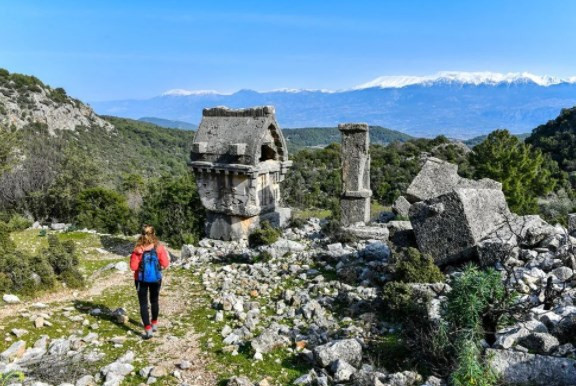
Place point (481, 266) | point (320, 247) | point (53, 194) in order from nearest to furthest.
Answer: point (481, 266) → point (320, 247) → point (53, 194)

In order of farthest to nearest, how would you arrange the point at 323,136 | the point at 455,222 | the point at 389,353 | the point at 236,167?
the point at 323,136 < the point at 236,167 < the point at 455,222 < the point at 389,353

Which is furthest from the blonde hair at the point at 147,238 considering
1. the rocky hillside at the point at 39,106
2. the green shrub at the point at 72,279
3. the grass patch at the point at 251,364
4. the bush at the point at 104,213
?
the rocky hillside at the point at 39,106

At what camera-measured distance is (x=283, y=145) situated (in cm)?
1396

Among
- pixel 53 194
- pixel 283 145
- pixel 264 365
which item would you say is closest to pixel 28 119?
pixel 53 194

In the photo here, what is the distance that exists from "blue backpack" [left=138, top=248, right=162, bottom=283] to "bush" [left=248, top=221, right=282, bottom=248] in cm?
513

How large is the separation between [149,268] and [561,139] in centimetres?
4344

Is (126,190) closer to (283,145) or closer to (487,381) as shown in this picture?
(283,145)

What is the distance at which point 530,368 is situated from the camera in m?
4.86

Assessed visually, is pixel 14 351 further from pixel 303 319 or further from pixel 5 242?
pixel 5 242

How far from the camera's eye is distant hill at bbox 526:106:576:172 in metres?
38.8

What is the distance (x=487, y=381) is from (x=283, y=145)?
10061 mm

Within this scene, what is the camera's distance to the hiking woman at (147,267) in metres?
6.95

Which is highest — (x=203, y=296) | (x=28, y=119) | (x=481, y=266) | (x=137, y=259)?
(x=28, y=119)

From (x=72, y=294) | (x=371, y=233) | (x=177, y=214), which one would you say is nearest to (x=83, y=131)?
(x=177, y=214)
